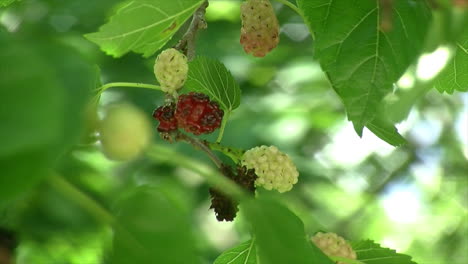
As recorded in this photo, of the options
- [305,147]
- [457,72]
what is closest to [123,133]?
[457,72]

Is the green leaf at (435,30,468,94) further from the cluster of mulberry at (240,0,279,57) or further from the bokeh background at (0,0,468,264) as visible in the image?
the bokeh background at (0,0,468,264)

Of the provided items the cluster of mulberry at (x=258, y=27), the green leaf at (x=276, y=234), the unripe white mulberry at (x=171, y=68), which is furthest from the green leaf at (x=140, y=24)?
the green leaf at (x=276, y=234)

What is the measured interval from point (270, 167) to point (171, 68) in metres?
0.13

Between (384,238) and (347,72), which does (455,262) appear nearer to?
A: (384,238)

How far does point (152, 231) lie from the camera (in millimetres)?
505

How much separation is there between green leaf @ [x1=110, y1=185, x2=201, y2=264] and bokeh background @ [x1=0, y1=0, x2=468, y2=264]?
0.70 m

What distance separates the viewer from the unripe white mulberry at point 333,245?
0.73 meters

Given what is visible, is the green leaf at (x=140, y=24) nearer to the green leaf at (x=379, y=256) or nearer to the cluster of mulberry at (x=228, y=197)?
the cluster of mulberry at (x=228, y=197)

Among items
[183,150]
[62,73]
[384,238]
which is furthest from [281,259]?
[384,238]

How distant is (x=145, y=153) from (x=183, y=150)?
1492 millimetres

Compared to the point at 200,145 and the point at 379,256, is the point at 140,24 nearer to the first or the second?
the point at 200,145

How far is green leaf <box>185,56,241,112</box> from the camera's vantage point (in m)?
0.81

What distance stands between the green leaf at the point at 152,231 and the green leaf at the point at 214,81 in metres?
0.30

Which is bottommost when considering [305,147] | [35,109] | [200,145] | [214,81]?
[35,109]
